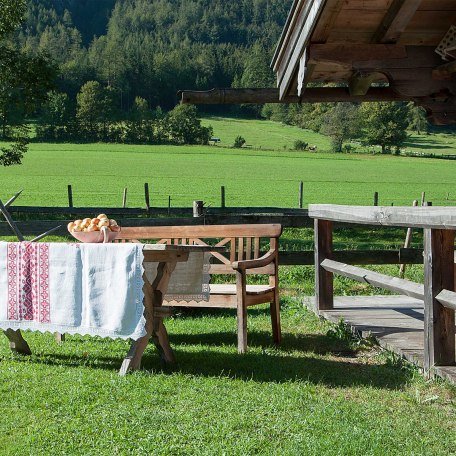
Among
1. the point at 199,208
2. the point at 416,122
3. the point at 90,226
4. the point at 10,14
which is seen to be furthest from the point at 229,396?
the point at 416,122

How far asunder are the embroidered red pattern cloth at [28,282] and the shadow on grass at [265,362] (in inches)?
19.6

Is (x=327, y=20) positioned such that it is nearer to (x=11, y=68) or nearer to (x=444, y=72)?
(x=444, y=72)

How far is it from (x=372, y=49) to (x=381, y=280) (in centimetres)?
190

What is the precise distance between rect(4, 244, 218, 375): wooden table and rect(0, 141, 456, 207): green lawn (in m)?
29.5

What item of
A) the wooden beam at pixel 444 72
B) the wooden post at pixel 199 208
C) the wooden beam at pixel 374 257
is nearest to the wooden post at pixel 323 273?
the wooden beam at pixel 374 257

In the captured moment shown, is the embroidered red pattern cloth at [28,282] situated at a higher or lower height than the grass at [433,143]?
lower

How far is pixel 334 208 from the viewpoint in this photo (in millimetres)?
7535

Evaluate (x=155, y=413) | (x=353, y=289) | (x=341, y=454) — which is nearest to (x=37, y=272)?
(x=155, y=413)

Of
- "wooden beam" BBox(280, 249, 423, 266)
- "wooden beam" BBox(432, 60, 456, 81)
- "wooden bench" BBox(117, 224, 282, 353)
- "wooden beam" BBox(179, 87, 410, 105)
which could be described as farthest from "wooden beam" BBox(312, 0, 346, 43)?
"wooden beam" BBox(280, 249, 423, 266)

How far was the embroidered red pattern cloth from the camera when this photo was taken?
5715 millimetres

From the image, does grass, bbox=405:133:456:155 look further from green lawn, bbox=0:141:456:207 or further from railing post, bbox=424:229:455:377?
railing post, bbox=424:229:455:377

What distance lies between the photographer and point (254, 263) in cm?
658

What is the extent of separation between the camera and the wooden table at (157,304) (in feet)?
18.4

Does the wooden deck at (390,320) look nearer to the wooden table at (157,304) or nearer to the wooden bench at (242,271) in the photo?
the wooden bench at (242,271)
